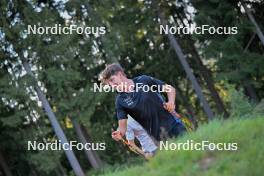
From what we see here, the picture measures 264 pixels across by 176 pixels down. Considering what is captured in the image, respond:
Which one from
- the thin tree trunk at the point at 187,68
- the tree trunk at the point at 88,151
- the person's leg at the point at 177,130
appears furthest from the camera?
the thin tree trunk at the point at 187,68

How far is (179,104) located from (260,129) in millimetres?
32138

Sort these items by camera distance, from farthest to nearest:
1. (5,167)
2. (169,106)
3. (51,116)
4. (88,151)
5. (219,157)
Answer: (5,167), (88,151), (51,116), (169,106), (219,157)

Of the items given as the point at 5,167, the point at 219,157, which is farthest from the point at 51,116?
the point at 219,157

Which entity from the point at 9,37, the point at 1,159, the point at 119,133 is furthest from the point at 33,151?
the point at 119,133

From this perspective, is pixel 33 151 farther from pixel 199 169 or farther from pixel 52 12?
pixel 199 169

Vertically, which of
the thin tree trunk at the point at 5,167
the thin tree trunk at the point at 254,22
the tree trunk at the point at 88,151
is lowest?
the thin tree trunk at the point at 5,167

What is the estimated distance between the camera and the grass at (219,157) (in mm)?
5469

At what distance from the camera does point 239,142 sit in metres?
6.15

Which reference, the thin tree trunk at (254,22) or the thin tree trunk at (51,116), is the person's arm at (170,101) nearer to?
the thin tree trunk at (254,22)

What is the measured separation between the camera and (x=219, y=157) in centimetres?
586

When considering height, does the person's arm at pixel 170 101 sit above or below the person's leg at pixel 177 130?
above

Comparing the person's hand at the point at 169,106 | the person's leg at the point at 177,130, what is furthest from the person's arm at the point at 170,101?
the person's leg at the point at 177,130

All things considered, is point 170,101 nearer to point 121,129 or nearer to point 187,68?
point 121,129

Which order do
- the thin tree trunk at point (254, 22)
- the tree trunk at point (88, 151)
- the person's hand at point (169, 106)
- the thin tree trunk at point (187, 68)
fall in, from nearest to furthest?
1. the person's hand at point (169, 106)
2. the thin tree trunk at point (254, 22)
3. the tree trunk at point (88, 151)
4. the thin tree trunk at point (187, 68)
